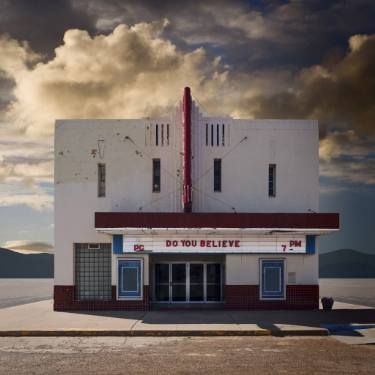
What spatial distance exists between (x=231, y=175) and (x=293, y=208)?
3.29 m

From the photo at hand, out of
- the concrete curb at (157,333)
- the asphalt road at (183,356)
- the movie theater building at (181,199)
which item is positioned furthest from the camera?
the movie theater building at (181,199)

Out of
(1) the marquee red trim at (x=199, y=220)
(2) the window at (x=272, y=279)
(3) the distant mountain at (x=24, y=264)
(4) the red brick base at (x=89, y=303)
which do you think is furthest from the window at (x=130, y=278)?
(3) the distant mountain at (x=24, y=264)

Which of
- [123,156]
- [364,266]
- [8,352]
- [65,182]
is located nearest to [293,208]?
[123,156]

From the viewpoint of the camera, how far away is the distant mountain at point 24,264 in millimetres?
116275

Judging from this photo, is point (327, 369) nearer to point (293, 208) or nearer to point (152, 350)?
point (152, 350)

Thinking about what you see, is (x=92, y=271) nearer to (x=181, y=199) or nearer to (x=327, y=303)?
(x=181, y=199)

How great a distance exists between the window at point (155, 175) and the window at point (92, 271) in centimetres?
343

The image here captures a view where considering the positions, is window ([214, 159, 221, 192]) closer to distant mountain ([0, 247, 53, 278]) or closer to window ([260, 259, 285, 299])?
window ([260, 259, 285, 299])

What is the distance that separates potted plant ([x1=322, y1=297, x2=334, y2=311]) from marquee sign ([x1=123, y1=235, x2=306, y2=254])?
231cm

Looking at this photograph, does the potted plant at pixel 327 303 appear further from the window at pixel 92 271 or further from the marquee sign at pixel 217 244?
the window at pixel 92 271

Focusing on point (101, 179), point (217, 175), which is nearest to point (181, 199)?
point (217, 175)

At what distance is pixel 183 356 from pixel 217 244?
32.5 ft

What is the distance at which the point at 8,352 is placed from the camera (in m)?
15.8

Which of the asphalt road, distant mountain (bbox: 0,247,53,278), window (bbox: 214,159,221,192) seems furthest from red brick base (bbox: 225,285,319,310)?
distant mountain (bbox: 0,247,53,278)
